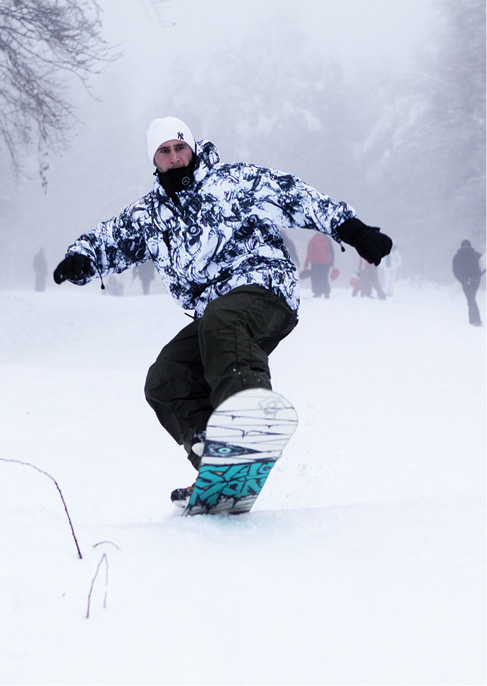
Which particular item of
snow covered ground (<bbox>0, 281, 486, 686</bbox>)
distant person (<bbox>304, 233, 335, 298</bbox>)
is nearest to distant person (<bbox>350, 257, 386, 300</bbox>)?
distant person (<bbox>304, 233, 335, 298</bbox>)

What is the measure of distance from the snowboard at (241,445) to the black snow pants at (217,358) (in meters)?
0.17

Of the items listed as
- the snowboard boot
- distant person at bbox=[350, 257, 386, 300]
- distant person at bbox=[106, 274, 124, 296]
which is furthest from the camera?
distant person at bbox=[106, 274, 124, 296]

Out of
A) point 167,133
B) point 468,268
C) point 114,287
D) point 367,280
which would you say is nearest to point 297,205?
point 167,133

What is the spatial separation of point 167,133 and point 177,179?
277 millimetres

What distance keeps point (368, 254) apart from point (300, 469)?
295cm

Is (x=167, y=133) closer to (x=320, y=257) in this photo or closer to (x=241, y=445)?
(x=241, y=445)

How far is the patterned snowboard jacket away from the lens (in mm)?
2895

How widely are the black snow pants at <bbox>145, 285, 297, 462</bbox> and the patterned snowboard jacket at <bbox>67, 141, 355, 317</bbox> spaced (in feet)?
0.43

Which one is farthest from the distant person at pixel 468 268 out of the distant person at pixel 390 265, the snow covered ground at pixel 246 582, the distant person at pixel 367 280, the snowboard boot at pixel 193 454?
the snowboard boot at pixel 193 454

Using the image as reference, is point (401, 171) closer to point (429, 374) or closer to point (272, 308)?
point (429, 374)

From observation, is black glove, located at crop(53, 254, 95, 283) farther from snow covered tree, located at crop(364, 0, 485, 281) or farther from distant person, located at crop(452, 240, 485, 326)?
snow covered tree, located at crop(364, 0, 485, 281)

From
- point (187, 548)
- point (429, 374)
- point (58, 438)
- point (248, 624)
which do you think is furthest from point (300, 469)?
point (429, 374)

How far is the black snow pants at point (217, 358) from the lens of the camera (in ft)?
7.88

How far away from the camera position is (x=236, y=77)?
42.7m
